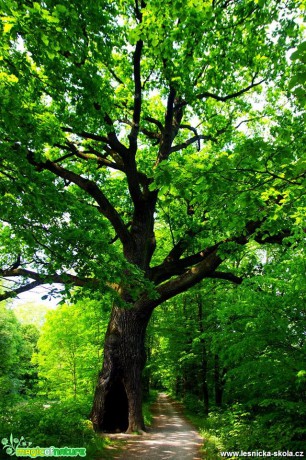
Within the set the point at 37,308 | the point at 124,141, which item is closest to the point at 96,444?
the point at 124,141

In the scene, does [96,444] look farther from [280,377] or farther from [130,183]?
[130,183]

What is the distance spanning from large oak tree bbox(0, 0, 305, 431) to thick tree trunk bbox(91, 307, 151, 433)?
28mm

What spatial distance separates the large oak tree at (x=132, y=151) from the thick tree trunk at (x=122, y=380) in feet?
0.09

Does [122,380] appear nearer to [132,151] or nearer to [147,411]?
[132,151]

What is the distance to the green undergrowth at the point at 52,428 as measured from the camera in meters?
5.80

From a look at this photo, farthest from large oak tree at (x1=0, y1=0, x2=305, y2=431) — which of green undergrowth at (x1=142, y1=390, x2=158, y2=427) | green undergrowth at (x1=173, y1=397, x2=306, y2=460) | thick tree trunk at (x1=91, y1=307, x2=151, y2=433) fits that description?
green undergrowth at (x1=142, y1=390, x2=158, y2=427)

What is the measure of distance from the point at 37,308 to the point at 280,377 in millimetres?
71060

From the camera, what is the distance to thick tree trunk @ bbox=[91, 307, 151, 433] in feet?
27.7

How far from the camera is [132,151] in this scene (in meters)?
8.75

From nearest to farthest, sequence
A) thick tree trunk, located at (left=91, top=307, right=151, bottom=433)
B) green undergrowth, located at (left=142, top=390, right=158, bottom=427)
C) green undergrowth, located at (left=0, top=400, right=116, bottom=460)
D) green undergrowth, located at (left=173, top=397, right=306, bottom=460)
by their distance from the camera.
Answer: green undergrowth, located at (left=173, top=397, right=306, bottom=460) → green undergrowth, located at (left=0, top=400, right=116, bottom=460) → thick tree trunk, located at (left=91, top=307, right=151, bottom=433) → green undergrowth, located at (left=142, top=390, right=158, bottom=427)

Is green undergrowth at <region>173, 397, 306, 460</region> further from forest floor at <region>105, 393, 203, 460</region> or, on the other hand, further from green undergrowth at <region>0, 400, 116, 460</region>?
green undergrowth at <region>0, 400, 116, 460</region>

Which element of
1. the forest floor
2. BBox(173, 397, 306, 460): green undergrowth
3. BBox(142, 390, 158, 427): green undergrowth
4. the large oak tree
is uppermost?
the large oak tree

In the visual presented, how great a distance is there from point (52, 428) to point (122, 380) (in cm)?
258

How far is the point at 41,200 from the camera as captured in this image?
4.64 m
